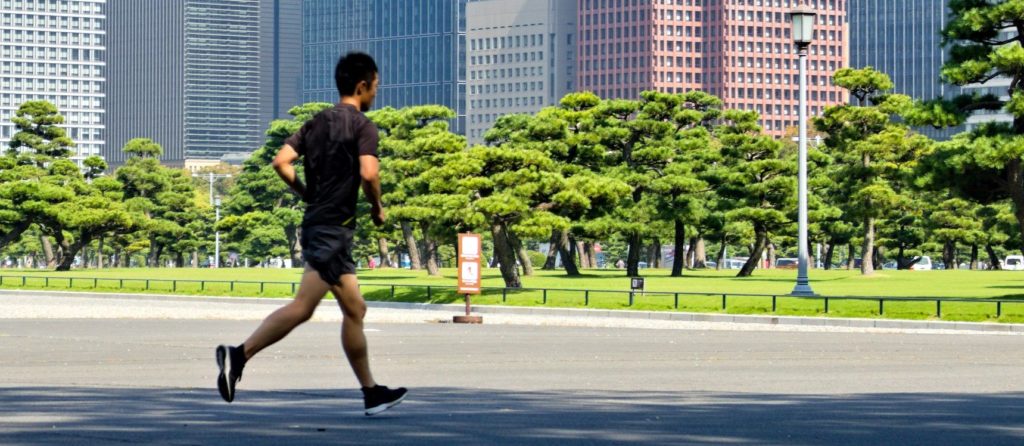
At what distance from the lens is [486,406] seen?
11461 mm

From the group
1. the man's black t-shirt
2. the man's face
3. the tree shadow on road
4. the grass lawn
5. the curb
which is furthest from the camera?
the grass lawn

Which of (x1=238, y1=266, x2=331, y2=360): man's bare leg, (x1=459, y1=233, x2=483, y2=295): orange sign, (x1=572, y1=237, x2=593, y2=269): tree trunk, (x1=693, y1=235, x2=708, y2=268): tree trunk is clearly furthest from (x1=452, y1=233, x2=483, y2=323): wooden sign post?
(x1=693, y1=235, x2=708, y2=268): tree trunk

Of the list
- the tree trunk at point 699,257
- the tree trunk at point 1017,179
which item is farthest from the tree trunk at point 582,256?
the tree trunk at point 1017,179

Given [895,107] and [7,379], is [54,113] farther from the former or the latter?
[7,379]

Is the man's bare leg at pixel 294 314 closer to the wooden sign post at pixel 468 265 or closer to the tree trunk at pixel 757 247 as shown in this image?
the wooden sign post at pixel 468 265

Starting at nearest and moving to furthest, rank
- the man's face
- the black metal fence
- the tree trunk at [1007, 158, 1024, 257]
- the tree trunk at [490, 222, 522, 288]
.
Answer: the man's face, the black metal fence, the tree trunk at [1007, 158, 1024, 257], the tree trunk at [490, 222, 522, 288]

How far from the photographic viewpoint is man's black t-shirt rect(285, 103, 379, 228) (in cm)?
975

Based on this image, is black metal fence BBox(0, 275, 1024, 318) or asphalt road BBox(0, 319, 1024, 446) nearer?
asphalt road BBox(0, 319, 1024, 446)

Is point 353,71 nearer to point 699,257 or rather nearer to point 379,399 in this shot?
point 379,399

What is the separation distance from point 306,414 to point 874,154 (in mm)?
63929

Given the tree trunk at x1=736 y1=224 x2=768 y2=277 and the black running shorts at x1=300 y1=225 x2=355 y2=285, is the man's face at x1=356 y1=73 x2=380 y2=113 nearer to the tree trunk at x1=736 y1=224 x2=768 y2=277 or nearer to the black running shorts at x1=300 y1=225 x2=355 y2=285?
the black running shorts at x1=300 y1=225 x2=355 y2=285

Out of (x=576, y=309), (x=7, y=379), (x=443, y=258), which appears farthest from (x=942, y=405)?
(x=443, y=258)

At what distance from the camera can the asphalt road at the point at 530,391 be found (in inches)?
370

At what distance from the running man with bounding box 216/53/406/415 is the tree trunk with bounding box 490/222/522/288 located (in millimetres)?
42126
